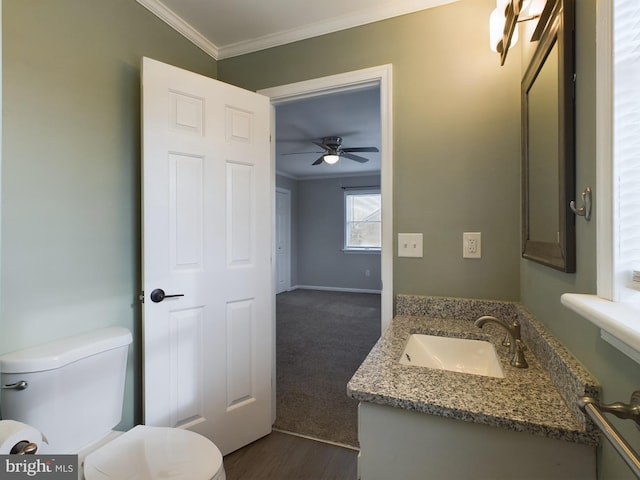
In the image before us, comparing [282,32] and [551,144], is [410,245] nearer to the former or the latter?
[551,144]

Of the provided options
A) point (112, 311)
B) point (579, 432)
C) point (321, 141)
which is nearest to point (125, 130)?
point (112, 311)

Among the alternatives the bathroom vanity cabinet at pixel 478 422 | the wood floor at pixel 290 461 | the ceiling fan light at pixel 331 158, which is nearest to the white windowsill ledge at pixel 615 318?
the bathroom vanity cabinet at pixel 478 422

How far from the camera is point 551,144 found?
38.3 inches

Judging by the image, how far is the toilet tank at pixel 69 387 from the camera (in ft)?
3.46

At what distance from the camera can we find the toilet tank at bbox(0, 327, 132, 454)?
1.05 metres

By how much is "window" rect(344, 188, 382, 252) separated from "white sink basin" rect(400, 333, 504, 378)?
4856 millimetres

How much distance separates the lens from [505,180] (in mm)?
1479

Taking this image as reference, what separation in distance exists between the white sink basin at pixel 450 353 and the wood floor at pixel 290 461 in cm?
80

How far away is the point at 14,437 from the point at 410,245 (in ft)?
5.18

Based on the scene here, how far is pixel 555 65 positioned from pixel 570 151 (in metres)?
0.30

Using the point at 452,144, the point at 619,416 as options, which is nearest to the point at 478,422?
the point at 619,416

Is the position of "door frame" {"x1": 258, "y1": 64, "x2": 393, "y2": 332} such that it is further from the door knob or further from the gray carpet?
the door knob

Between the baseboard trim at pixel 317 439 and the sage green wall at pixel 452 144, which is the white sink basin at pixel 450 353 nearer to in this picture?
the sage green wall at pixel 452 144

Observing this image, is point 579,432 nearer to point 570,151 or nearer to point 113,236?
point 570,151
